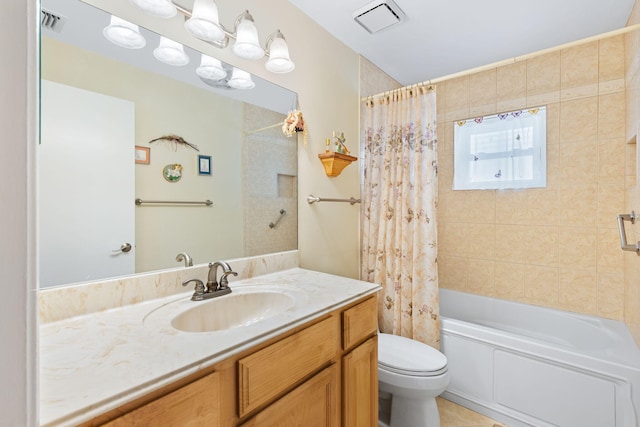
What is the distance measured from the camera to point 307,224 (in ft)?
5.86

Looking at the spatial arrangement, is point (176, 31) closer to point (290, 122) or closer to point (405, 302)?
point (290, 122)

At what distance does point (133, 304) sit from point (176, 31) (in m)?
1.11

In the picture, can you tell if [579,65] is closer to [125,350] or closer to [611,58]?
[611,58]

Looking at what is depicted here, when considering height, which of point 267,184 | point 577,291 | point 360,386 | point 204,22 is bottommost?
point 360,386

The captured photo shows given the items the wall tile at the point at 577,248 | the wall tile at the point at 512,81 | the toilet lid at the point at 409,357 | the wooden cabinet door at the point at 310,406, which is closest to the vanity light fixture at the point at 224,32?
the wooden cabinet door at the point at 310,406

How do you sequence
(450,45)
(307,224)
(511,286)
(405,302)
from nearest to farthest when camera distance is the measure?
(307,224), (405,302), (450,45), (511,286)

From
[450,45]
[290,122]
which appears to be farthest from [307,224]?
[450,45]

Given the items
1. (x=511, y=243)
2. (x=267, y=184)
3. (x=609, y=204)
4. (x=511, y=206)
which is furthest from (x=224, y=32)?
(x=609, y=204)

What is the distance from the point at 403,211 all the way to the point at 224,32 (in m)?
1.40

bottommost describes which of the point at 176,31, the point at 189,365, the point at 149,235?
the point at 189,365

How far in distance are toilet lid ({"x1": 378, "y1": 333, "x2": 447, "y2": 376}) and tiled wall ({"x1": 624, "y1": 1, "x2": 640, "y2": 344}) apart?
1.14 m

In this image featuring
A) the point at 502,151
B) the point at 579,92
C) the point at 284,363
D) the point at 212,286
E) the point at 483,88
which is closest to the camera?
the point at 284,363

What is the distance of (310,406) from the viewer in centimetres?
96

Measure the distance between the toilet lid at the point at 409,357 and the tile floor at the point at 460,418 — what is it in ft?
1.39
